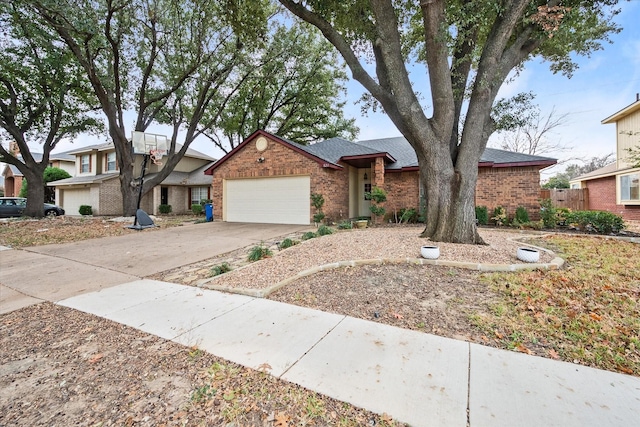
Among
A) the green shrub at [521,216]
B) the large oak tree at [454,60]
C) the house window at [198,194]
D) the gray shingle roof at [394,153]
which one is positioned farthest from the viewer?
the house window at [198,194]

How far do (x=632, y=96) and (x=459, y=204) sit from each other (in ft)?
54.7

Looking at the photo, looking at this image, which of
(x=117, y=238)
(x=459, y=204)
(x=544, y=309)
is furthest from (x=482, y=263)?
(x=117, y=238)

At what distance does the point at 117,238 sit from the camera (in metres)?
9.25

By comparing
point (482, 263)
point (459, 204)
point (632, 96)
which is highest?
point (632, 96)

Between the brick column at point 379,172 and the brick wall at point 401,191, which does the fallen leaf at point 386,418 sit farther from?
the brick wall at point 401,191

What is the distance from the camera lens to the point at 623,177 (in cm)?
1414

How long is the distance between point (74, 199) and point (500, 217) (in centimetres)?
2715

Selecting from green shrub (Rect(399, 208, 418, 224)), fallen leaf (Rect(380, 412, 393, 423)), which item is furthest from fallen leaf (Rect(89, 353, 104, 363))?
green shrub (Rect(399, 208, 418, 224))

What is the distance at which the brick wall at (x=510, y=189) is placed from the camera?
11336 millimetres

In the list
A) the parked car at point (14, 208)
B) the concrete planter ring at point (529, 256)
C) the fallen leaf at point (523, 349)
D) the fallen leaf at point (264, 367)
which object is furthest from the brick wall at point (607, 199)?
the parked car at point (14, 208)

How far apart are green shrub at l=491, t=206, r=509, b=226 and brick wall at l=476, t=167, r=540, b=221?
0.41m

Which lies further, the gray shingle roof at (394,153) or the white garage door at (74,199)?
the white garage door at (74,199)

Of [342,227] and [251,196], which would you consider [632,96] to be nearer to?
[342,227]

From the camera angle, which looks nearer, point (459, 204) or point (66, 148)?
point (459, 204)
